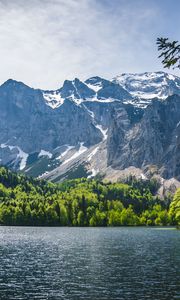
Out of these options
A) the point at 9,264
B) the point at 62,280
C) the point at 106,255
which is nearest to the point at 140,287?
the point at 62,280

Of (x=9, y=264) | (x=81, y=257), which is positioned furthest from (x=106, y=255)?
(x=9, y=264)

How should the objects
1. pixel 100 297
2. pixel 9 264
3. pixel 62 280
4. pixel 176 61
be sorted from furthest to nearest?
pixel 9 264
pixel 62 280
pixel 100 297
pixel 176 61

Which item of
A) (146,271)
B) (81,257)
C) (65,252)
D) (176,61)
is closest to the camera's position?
(176,61)

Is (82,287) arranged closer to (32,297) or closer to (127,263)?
(32,297)

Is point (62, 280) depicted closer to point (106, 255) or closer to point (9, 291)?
point (9, 291)

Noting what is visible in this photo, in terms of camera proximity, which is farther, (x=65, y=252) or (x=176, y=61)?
(x=65, y=252)

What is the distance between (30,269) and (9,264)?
6.86 meters

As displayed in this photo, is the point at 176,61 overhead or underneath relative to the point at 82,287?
overhead

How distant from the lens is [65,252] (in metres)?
97.6

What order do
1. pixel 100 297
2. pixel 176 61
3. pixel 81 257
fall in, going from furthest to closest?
1. pixel 81 257
2. pixel 100 297
3. pixel 176 61

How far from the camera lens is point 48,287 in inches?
2208

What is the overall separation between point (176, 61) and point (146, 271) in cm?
4915

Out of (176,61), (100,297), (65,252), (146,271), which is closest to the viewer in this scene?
(176,61)

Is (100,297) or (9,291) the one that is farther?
(9,291)
